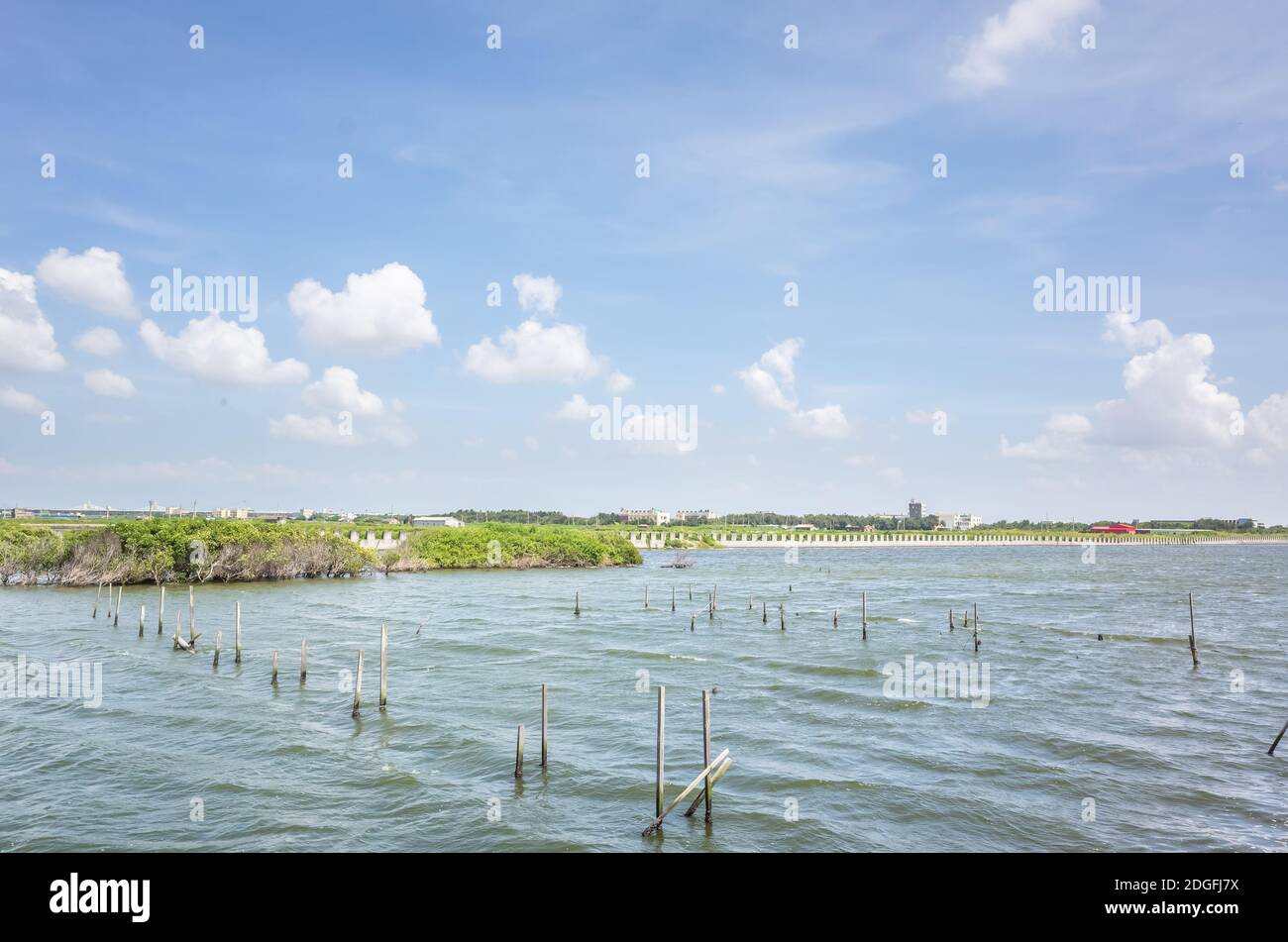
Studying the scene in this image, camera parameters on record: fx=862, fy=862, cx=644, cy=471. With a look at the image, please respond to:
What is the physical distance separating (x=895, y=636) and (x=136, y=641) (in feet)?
137

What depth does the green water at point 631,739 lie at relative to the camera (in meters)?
19.7

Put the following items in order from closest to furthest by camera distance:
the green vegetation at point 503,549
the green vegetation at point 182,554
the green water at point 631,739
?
the green water at point 631,739, the green vegetation at point 182,554, the green vegetation at point 503,549

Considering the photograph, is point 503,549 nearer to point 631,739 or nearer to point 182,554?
point 182,554

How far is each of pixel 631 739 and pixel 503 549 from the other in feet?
262

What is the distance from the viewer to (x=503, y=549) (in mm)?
105188

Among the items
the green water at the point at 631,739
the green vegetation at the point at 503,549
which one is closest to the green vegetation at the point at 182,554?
the green vegetation at the point at 503,549

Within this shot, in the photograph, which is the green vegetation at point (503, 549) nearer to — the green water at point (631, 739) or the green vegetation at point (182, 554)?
the green vegetation at point (182, 554)

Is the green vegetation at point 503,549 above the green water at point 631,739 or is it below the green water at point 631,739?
above

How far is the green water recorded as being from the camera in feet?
64.5

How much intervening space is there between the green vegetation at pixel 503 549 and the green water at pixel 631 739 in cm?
4277
